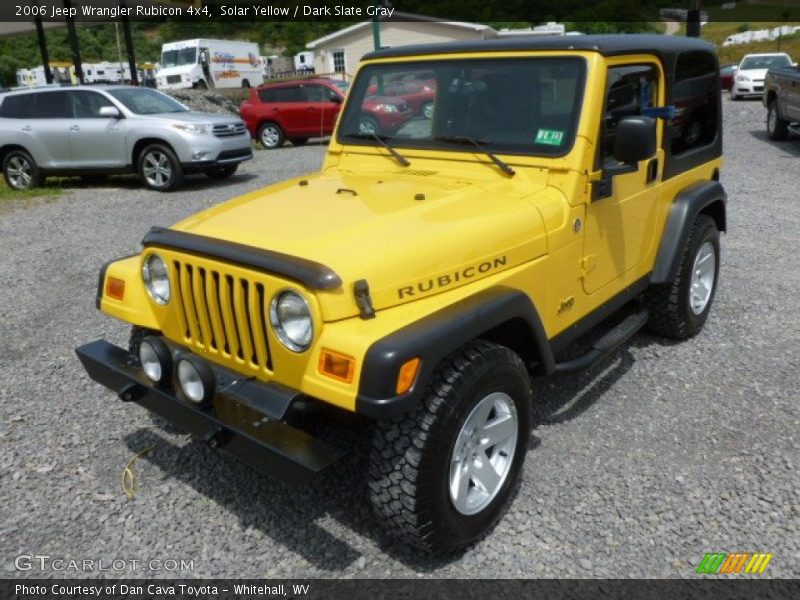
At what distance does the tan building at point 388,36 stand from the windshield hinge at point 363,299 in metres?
33.4

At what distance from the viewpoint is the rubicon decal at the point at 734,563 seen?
2.62 metres

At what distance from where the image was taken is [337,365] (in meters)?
2.25

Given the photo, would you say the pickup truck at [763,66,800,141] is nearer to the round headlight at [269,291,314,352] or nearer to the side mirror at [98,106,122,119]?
the side mirror at [98,106,122,119]

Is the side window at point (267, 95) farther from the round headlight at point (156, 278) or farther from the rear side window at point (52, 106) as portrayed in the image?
the round headlight at point (156, 278)

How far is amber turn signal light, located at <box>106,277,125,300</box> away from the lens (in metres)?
3.07

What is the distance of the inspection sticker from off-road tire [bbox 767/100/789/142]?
11.6m

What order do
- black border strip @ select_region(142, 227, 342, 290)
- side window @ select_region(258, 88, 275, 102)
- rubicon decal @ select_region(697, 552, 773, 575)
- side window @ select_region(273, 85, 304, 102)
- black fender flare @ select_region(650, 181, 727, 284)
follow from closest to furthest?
black border strip @ select_region(142, 227, 342, 290), rubicon decal @ select_region(697, 552, 773, 575), black fender flare @ select_region(650, 181, 727, 284), side window @ select_region(273, 85, 304, 102), side window @ select_region(258, 88, 275, 102)

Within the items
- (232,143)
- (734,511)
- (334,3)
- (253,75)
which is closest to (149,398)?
(734,511)

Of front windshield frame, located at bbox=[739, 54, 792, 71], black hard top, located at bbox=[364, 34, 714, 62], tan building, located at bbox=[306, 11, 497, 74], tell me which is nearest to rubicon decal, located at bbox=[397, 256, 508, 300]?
black hard top, located at bbox=[364, 34, 714, 62]

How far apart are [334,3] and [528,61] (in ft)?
113

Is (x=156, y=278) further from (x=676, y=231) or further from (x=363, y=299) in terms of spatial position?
(x=676, y=231)

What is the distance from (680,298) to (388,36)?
3723 cm

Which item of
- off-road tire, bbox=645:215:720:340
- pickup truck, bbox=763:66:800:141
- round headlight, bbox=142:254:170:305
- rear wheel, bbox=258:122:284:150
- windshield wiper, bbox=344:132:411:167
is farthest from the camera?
rear wheel, bbox=258:122:284:150

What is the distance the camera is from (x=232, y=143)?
10875mm
